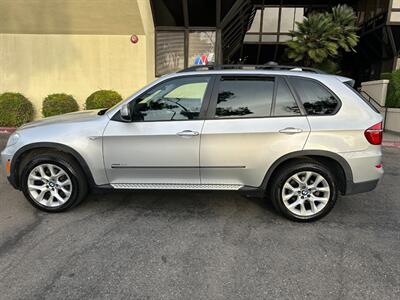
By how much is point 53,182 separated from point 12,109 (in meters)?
8.15

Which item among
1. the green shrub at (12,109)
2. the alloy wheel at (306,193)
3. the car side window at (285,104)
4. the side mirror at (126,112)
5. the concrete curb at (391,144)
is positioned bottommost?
the concrete curb at (391,144)

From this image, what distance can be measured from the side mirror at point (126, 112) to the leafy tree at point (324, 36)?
14111mm

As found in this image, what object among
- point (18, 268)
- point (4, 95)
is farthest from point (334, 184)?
point (4, 95)

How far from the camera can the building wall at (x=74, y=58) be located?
10.8 m

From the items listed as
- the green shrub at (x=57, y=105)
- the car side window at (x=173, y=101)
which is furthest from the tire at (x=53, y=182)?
the green shrub at (x=57, y=105)

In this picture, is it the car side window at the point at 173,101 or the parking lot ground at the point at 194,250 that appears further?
the car side window at the point at 173,101

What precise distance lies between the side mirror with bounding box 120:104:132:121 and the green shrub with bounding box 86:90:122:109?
23.7 feet

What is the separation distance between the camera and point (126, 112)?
369 centimetres

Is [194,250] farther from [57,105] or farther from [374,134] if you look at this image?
[57,105]

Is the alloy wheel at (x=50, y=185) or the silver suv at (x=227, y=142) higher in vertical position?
the silver suv at (x=227, y=142)

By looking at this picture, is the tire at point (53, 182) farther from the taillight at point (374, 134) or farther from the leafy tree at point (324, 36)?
the leafy tree at point (324, 36)

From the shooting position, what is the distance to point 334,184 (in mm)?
3713

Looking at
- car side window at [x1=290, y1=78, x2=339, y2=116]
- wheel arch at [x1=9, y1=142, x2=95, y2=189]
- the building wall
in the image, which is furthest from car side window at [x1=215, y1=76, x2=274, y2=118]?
the building wall

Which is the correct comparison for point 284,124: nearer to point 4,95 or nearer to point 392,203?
point 392,203
